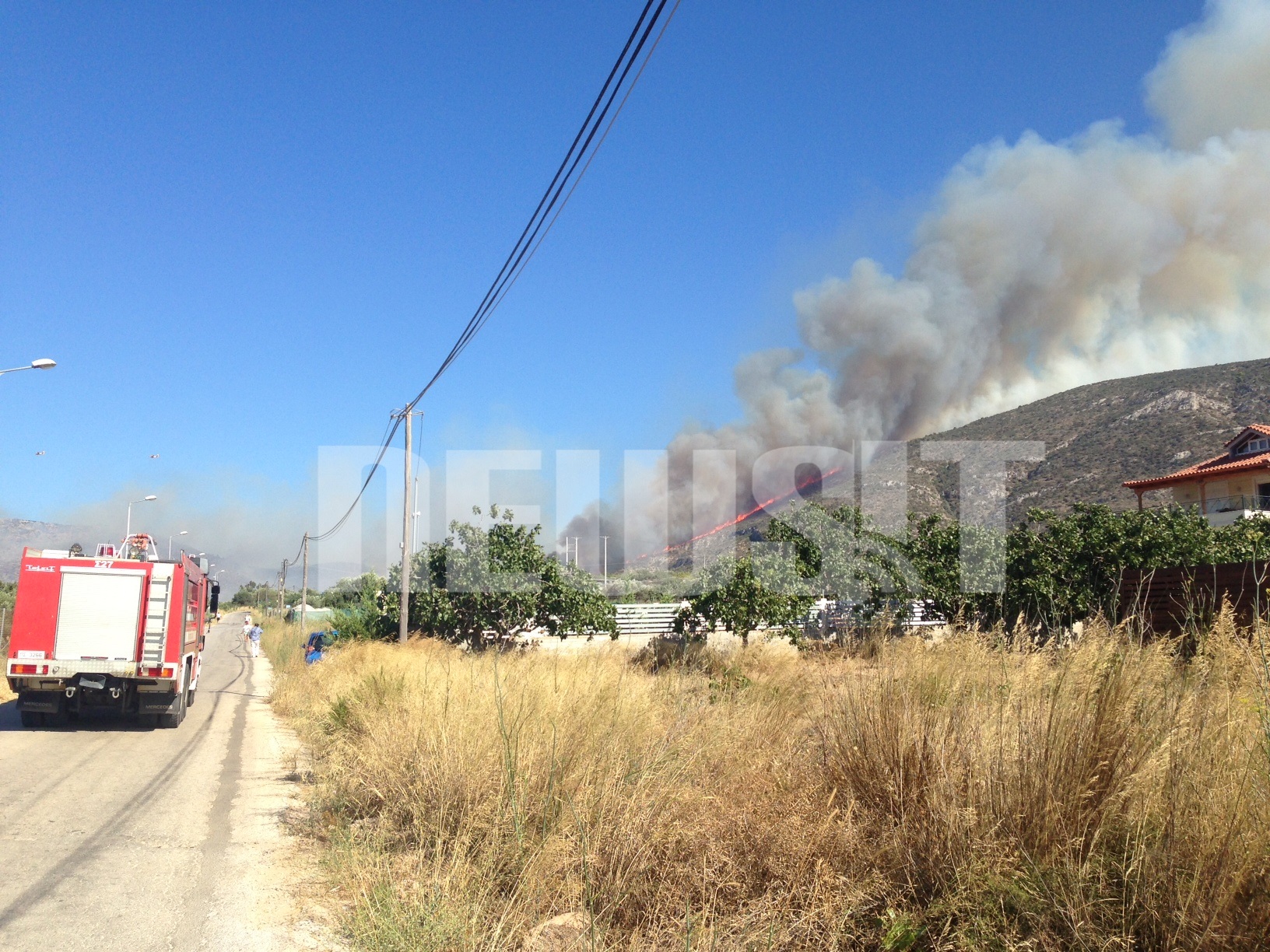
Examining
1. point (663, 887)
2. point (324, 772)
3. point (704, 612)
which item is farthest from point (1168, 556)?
point (663, 887)

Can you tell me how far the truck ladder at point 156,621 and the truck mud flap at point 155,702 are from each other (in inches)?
24.3

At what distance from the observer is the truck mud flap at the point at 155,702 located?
42.5 feet

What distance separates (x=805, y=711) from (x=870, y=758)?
6.82ft

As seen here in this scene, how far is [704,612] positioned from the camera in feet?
72.0

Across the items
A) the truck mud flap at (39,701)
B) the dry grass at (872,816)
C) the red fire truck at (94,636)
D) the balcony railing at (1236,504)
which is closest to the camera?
the dry grass at (872,816)

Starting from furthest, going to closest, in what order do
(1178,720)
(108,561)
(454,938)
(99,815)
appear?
(108,561), (99,815), (454,938), (1178,720)

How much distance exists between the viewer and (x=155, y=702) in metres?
13.0

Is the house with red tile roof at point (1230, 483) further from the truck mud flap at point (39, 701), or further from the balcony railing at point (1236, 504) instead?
the truck mud flap at point (39, 701)

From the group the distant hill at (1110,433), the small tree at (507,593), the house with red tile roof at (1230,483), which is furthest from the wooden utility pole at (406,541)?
the house with red tile roof at (1230,483)

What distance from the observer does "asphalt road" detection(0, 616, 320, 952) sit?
15.6 feet

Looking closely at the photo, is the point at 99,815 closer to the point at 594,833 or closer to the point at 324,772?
the point at 324,772

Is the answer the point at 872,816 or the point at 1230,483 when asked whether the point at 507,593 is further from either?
the point at 1230,483

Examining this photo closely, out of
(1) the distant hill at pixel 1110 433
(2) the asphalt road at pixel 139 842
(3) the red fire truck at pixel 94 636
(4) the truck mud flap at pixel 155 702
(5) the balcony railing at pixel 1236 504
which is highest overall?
(1) the distant hill at pixel 1110 433

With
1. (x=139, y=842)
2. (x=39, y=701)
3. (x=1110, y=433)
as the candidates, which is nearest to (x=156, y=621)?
(x=39, y=701)
